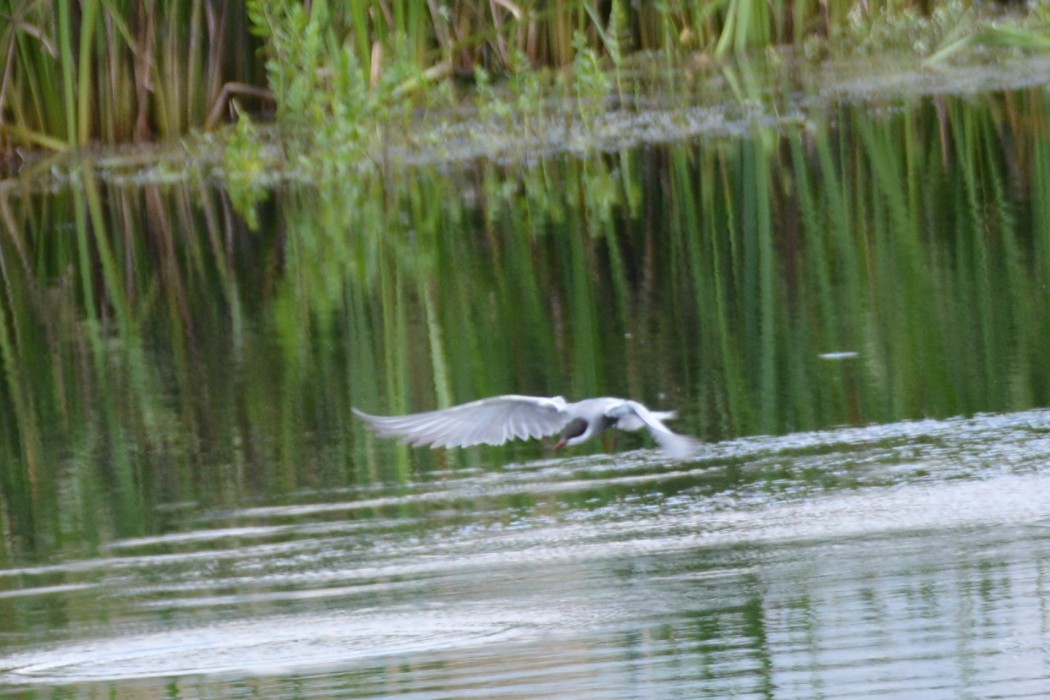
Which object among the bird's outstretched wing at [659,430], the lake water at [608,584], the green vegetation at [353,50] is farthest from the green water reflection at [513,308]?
the bird's outstretched wing at [659,430]

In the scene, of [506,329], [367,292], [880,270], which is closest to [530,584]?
[506,329]

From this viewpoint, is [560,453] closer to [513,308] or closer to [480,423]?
[480,423]

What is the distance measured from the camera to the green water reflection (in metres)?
6.28

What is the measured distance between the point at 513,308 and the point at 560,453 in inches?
87.7

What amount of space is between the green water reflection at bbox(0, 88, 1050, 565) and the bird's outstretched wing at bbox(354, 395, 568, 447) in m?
0.73

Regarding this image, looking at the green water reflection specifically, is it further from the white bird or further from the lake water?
the white bird

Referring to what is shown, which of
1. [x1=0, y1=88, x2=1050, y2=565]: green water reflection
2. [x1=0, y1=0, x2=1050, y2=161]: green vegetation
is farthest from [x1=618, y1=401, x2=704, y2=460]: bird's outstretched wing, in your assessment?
[x1=0, y1=0, x2=1050, y2=161]: green vegetation

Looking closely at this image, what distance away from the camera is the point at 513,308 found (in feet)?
27.1

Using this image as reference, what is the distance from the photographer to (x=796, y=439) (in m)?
5.81

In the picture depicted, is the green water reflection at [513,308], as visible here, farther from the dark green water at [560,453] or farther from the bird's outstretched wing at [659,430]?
the bird's outstretched wing at [659,430]

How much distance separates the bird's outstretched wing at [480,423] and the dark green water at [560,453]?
216 millimetres

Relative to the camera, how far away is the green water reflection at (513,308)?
Result: 20.6 feet

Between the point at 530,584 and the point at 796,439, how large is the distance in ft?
4.35

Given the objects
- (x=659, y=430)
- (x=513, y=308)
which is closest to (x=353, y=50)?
(x=513, y=308)
